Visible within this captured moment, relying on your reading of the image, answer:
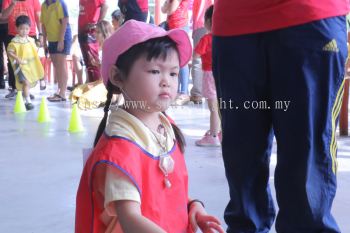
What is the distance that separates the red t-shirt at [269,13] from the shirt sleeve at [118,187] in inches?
25.2

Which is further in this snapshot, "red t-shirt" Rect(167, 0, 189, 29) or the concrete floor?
"red t-shirt" Rect(167, 0, 189, 29)

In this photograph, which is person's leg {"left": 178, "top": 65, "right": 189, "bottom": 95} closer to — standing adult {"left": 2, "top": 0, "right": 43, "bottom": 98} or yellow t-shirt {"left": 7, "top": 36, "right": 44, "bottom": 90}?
yellow t-shirt {"left": 7, "top": 36, "right": 44, "bottom": 90}

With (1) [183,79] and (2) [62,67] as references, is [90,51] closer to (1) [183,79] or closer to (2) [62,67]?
(2) [62,67]

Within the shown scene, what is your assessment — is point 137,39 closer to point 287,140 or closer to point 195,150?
point 287,140

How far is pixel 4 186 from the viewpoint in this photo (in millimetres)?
2584

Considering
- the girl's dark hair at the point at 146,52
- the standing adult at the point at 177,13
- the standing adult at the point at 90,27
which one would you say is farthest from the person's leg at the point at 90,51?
the girl's dark hair at the point at 146,52

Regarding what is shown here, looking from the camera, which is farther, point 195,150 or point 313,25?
point 195,150

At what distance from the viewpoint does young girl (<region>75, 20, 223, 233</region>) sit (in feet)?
3.98

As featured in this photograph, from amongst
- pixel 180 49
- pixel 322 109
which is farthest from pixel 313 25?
pixel 180 49

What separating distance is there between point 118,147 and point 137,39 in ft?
0.87

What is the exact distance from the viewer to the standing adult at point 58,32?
604 centimetres

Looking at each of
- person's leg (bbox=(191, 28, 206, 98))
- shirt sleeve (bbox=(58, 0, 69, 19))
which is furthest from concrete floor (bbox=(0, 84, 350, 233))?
shirt sleeve (bbox=(58, 0, 69, 19))

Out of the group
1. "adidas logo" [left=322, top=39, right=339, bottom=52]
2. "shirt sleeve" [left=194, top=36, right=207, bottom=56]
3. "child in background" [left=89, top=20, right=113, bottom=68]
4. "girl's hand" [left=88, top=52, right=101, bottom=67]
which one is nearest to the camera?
"adidas logo" [left=322, top=39, right=339, bottom=52]

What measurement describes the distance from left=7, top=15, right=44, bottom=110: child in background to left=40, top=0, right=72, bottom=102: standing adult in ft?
0.94
